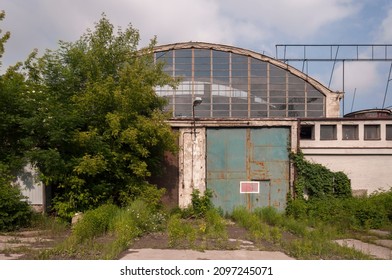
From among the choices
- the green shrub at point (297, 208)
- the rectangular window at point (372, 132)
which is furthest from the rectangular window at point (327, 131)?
the green shrub at point (297, 208)

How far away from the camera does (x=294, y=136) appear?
16.4 meters

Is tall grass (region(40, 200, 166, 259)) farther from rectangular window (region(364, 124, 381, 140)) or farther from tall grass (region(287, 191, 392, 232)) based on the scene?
rectangular window (region(364, 124, 381, 140))

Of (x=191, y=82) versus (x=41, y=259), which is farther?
(x=191, y=82)

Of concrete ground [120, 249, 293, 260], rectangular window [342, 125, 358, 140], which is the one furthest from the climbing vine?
concrete ground [120, 249, 293, 260]

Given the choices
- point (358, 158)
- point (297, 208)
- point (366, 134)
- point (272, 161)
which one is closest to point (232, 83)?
point (272, 161)

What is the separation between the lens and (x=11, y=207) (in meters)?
11.4

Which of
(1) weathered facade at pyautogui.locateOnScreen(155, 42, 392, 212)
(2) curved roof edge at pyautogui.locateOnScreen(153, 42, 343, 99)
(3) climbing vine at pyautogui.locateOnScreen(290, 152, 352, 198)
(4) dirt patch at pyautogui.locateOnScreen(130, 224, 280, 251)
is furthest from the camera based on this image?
(2) curved roof edge at pyautogui.locateOnScreen(153, 42, 343, 99)

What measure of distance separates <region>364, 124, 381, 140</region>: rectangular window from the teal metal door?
12.6 feet

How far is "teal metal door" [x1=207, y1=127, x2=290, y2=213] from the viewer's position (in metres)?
16.3

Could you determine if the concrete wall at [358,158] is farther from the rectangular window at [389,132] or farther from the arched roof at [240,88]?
the arched roof at [240,88]

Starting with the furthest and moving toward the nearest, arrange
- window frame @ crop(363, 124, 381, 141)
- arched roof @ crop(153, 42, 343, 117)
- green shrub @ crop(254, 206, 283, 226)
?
1. arched roof @ crop(153, 42, 343, 117)
2. window frame @ crop(363, 124, 381, 141)
3. green shrub @ crop(254, 206, 283, 226)

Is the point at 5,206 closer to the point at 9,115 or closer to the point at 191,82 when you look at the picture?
the point at 9,115

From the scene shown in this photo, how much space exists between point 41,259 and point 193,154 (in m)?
9.52

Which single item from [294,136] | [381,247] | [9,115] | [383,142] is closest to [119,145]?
[9,115]
